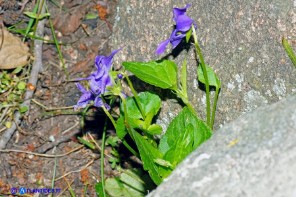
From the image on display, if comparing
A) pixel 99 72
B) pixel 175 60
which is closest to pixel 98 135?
pixel 175 60

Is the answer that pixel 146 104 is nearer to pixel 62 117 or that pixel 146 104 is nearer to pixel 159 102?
pixel 159 102

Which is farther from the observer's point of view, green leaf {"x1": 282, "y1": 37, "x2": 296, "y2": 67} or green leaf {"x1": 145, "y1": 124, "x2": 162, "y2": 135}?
green leaf {"x1": 145, "y1": 124, "x2": 162, "y2": 135}

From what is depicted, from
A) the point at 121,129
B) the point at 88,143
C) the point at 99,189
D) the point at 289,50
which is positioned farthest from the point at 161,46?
the point at 88,143

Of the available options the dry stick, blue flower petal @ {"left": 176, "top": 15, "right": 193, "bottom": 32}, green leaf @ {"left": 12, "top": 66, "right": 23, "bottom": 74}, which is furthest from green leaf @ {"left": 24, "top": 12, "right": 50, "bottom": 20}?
blue flower petal @ {"left": 176, "top": 15, "right": 193, "bottom": 32}

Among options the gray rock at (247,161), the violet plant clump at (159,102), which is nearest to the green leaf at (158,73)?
the violet plant clump at (159,102)

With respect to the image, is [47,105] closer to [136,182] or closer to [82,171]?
[82,171]

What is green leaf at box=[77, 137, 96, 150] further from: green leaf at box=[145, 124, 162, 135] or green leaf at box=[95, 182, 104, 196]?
green leaf at box=[145, 124, 162, 135]
